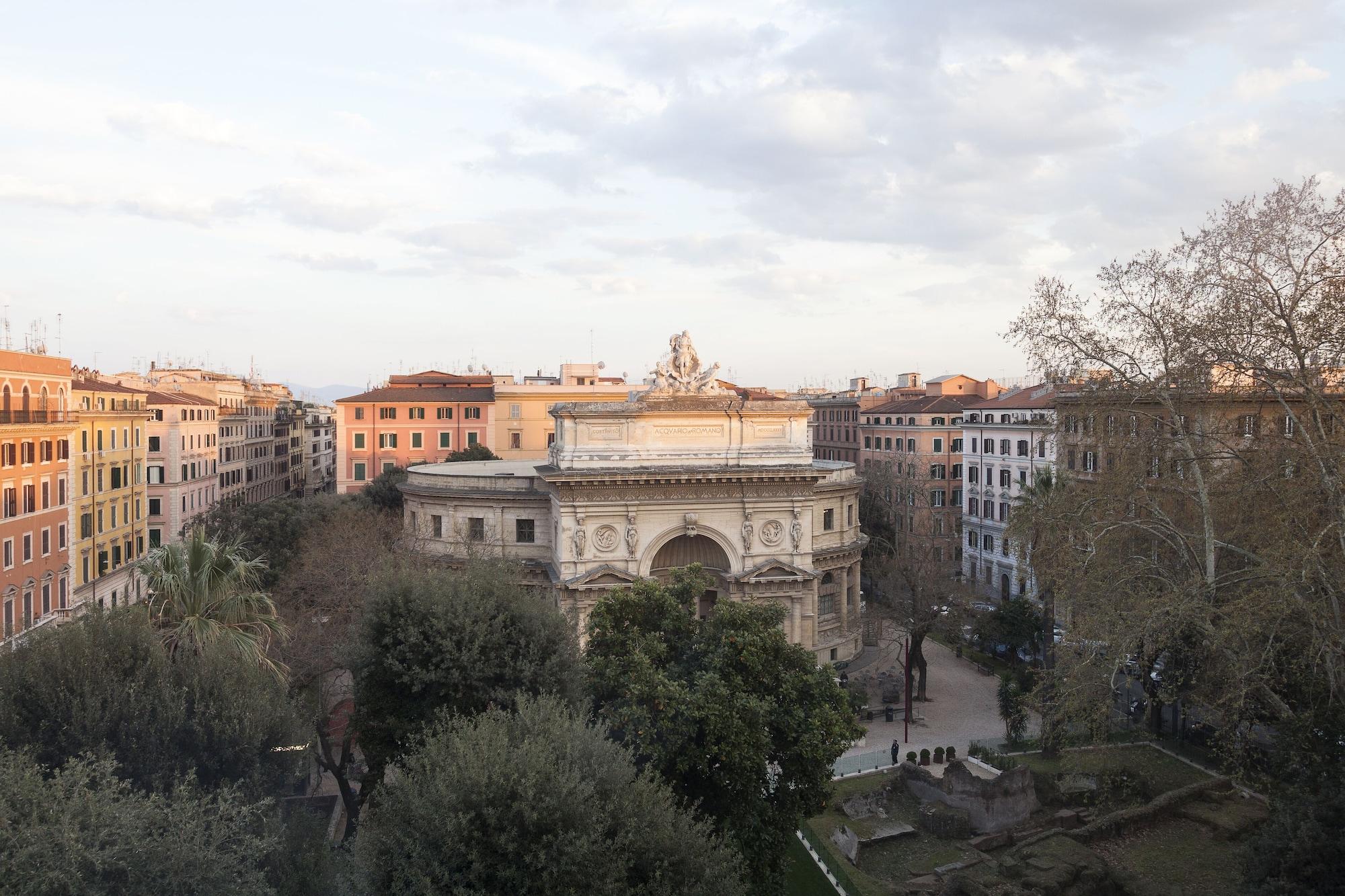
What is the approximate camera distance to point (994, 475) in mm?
57031

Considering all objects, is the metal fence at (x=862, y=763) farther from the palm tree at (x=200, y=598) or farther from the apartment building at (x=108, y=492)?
the apartment building at (x=108, y=492)

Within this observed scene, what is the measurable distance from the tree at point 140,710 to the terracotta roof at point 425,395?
52.3 metres

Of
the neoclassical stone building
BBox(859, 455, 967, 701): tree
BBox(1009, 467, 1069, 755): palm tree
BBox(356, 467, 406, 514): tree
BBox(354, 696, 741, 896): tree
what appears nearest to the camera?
BBox(354, 696, 741, 896): tree

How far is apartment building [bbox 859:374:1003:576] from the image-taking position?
58.6m

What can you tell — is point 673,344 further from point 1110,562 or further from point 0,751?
point 0,751

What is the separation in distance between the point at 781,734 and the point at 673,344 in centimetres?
1921

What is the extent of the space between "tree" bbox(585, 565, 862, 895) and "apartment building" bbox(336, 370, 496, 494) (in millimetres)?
48564

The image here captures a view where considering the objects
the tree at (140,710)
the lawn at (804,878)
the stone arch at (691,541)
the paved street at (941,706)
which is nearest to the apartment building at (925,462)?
the paved street at (941,706)

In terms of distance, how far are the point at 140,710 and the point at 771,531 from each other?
24.1 meters

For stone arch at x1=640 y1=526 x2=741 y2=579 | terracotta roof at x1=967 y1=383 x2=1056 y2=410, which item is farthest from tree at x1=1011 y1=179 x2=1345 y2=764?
terracotta roof at x1=967 y1=383 x2=1056 y2=410

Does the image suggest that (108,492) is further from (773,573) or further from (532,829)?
(532,829)

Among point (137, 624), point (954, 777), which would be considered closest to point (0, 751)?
point (137, 624)

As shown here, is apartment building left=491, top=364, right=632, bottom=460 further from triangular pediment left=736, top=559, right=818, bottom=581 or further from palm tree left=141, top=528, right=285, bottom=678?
palm tree left=141, top=528, right=285, bottom=678

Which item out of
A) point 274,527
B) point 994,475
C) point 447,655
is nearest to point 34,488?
point 274,527
